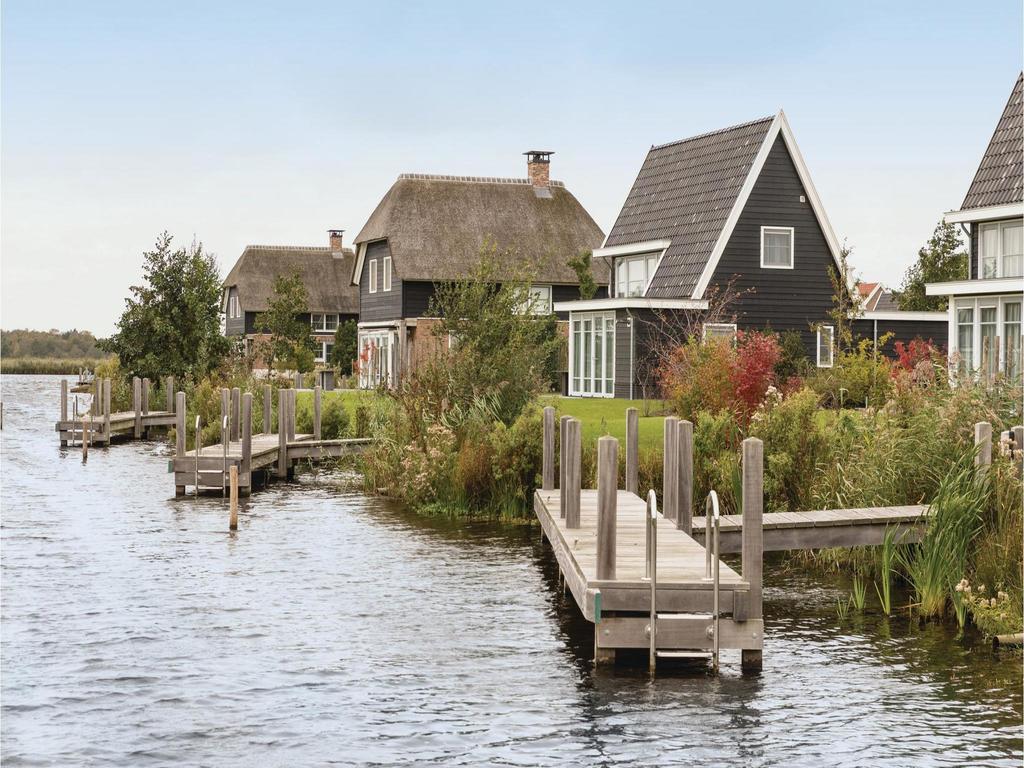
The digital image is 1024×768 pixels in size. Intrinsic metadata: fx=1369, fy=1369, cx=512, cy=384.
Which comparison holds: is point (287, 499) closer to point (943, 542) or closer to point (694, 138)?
point (943, 542)

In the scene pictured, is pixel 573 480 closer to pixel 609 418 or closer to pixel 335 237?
pixel 609 418

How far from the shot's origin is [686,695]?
1149 centimetres

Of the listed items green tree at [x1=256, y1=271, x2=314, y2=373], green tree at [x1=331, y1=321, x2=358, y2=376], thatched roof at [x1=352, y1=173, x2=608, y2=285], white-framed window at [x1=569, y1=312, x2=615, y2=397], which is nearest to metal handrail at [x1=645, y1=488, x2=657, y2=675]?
white-framed window at [x1=569, y1=312, x2=615, y2=397]

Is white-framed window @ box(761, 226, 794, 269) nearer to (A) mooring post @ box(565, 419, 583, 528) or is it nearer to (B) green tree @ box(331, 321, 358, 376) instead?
(A) mooring post @ box(565, 419, 583, 528)

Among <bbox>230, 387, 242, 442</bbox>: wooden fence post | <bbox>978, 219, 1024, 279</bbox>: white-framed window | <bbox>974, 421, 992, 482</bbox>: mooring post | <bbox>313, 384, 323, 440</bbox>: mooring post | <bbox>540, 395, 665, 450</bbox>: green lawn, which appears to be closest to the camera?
<bbox>974, 421, 992, 482</bbox>: mooring post

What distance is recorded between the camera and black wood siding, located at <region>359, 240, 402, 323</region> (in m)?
54.9

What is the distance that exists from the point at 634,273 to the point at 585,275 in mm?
11756

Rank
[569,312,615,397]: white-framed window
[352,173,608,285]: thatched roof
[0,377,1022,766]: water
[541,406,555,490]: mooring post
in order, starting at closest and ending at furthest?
[0,377,1022,766]: water → [541,406,555,490]: mooring post → [569,312,615,397]: white-framed window → [352,173,608,285]: thatched roof

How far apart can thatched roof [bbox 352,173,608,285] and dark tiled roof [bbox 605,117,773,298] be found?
10.5 meters

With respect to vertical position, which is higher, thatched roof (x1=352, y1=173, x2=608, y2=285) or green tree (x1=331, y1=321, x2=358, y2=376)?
thatched roof (x1=352, y1=173, x2=608, y2=285)

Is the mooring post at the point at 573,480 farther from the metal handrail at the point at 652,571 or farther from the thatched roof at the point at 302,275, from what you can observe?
the thatched roof at the point at 302,275

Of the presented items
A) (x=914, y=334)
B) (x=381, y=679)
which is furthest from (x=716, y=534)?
(x=914, y=334)

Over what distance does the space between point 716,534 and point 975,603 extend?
358 centimetres

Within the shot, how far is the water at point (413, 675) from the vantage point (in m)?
10.2
